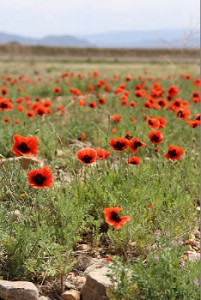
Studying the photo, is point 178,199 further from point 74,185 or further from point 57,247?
point 57,247

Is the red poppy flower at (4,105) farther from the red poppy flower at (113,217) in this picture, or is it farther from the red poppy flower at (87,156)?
the red poppy flower at (113,217)

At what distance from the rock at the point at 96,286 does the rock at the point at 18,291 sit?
284 mm

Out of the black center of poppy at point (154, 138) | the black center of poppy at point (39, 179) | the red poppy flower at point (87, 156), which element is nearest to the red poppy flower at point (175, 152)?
the black center of poppy at point (154, 138)

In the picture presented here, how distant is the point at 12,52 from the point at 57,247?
56729 mm

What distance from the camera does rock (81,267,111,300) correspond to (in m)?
2.94

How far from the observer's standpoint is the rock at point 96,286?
9.65 feet

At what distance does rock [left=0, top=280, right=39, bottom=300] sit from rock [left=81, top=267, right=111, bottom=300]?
0.28m

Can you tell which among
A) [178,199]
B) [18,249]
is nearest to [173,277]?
[18,249]

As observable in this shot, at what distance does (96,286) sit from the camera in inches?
117

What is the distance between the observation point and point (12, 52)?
57969mm

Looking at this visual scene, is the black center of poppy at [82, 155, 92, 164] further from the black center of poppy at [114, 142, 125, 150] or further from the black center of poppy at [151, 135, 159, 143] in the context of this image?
the black center of poppy at [151, 135, 159, 143]

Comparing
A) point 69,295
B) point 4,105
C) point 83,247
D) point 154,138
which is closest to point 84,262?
point 83,247

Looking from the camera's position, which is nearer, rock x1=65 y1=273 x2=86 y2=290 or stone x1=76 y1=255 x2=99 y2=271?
rock x1=65 y1=273 x2=86 y2=290

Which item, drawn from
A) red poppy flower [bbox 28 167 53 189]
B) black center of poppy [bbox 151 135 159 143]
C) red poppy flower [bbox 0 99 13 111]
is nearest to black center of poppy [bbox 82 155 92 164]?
red poppy flower [bbox 28 167 53 189]
